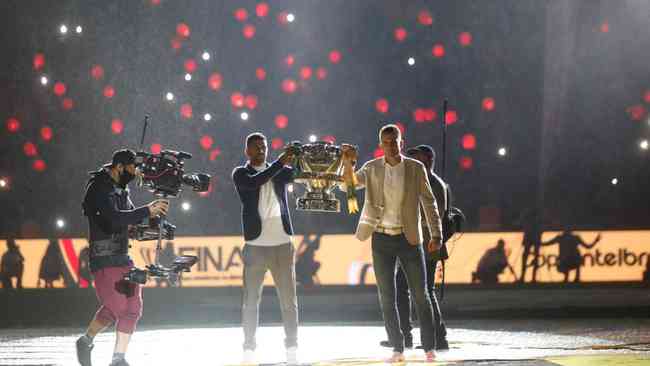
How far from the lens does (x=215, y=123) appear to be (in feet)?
58.4

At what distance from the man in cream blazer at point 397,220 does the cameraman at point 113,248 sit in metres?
1.55

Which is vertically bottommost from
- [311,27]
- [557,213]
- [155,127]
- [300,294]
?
[300,294]

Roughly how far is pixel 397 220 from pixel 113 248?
207 cm

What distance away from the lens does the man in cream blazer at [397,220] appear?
8.05m

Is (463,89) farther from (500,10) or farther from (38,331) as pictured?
(38,331)

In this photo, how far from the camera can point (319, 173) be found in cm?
809

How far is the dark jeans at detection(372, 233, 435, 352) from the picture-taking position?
8.05m

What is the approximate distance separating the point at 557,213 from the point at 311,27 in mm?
5093

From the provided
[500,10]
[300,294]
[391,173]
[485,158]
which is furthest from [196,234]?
[391,173]

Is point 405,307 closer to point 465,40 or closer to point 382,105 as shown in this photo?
point 382,105

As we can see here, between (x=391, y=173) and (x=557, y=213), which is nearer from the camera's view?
(x=391, y=173)

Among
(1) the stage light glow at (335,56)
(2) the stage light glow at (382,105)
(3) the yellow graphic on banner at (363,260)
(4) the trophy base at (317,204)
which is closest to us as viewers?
(4) the trophy base at (317,204)

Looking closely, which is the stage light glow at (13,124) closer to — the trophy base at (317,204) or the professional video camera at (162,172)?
the professional video camera at (162,172)

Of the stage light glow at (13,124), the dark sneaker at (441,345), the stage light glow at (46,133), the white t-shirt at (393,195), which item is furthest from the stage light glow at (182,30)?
the white t-shirt at (393,195)
